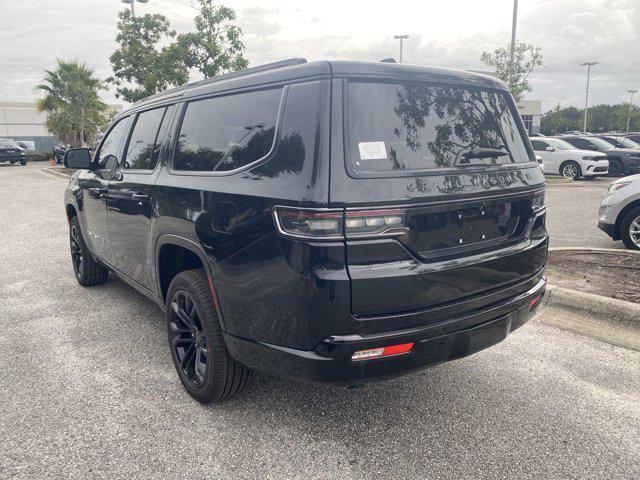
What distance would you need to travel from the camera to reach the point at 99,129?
3250cm

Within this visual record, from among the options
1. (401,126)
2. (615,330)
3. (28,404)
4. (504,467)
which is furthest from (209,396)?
(615,330)

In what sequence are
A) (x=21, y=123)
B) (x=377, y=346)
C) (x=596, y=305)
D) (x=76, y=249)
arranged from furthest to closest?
1. (x=21, y=123)
2. (x=76, y=249)
3. (x=596, y=305)
4. (x=377, y=346)

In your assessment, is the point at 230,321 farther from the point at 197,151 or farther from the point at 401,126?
the point at 401,126

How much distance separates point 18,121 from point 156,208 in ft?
218

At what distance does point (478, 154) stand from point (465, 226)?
17.6 inches

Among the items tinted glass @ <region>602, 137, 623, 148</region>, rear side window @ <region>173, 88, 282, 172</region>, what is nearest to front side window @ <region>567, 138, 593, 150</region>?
tinted glass @ <region>602, 137, 623, 148</region>

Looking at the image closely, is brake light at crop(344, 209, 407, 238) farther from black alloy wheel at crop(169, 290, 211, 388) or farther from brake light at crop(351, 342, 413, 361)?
black alloy wheel at crop(169, 290, 211, 388)

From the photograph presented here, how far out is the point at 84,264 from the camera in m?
5.34

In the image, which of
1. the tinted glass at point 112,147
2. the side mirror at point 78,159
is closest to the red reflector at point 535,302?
the tinted glass at point 112,147

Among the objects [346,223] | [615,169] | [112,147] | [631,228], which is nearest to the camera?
[346,223]

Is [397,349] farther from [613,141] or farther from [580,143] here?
[613,141]

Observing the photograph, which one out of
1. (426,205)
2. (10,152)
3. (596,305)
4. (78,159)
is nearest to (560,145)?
(596,305)

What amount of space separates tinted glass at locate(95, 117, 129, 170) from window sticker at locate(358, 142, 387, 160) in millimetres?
2742

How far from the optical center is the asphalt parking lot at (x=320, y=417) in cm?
248
